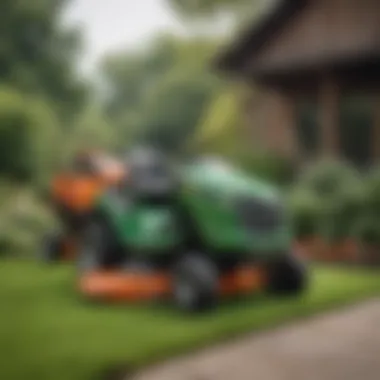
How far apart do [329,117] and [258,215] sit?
0.90 ft

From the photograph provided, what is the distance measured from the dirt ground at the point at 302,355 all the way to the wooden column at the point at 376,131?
0.29 meters

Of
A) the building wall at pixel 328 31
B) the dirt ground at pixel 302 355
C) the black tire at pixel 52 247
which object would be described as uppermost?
the building wall at pixel 328 31

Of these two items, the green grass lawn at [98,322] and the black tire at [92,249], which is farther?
the black tire at [92,249]

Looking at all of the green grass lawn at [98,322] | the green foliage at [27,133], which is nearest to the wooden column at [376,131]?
the green grass lawn at [98,322]

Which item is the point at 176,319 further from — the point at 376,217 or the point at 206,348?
the point at 376,217

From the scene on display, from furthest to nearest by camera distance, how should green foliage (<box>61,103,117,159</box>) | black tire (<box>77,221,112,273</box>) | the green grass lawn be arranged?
black tire (<box>77,221,112,273</box>) < green foliage (<box>61,103,117,159</box>) < the green grass lawn

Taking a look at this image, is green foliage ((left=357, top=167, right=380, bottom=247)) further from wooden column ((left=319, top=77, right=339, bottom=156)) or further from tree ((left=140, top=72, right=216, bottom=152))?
tree ((left=140, top=72, right=216, bottom=152))

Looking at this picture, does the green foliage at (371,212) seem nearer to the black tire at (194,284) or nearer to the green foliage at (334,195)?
the green foliage at (334,195)

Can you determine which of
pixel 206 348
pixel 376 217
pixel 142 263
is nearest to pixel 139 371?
pixel 206 348

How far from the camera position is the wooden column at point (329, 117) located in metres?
1.79

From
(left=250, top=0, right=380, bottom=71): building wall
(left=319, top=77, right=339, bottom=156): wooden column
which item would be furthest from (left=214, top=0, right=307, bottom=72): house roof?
(left=319, top=77, right=339, bottom=156): wooden column

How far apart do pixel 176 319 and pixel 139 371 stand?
0.63ft

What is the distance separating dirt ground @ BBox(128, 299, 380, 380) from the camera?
5.45 ft

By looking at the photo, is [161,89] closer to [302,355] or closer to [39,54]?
[39,54]
